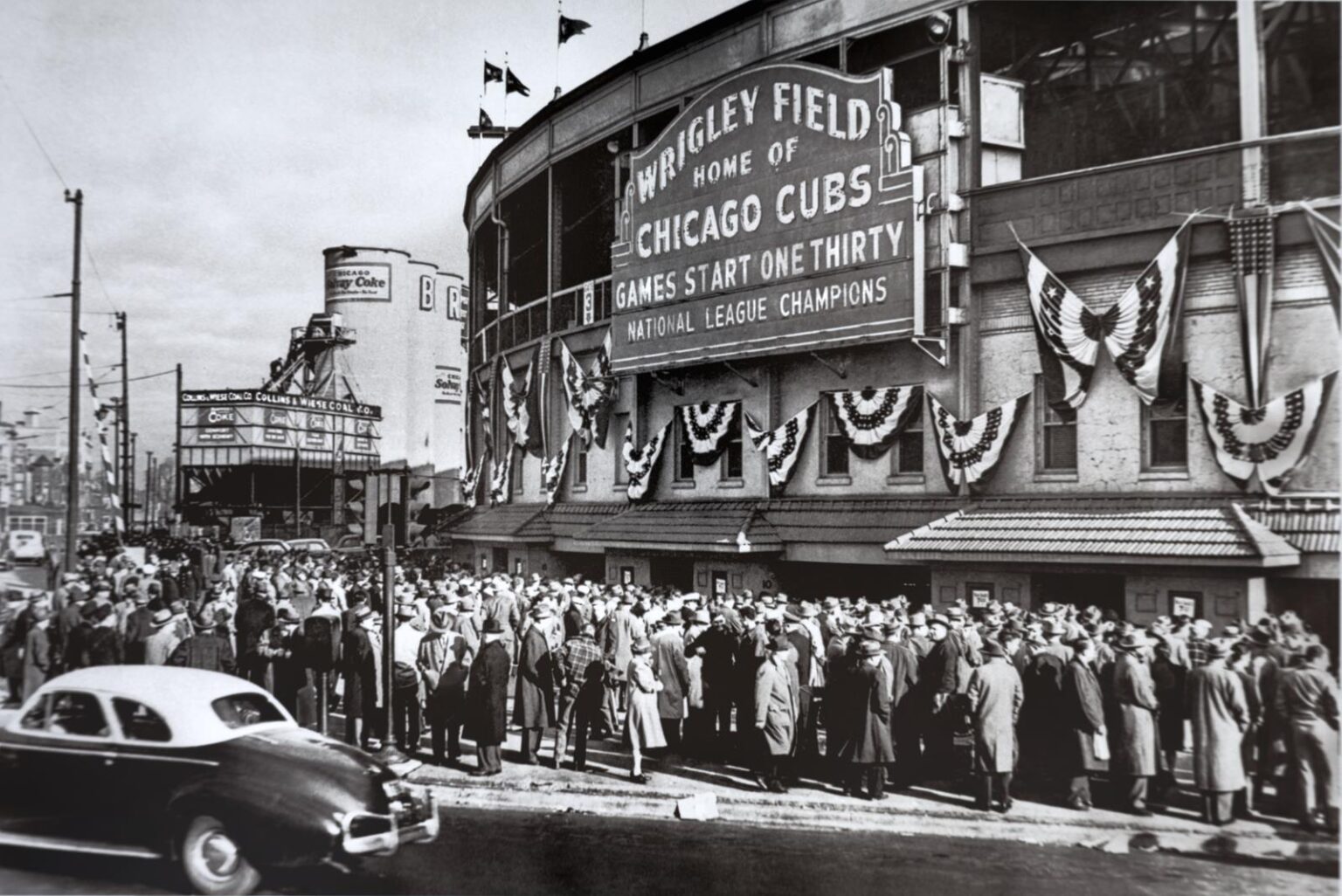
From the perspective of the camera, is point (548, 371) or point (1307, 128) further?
point (548, 371)

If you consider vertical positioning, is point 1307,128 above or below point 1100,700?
above

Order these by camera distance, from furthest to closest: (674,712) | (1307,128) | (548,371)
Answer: (548,371) < (674,712) < (1307,128)

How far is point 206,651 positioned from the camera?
8375 mm

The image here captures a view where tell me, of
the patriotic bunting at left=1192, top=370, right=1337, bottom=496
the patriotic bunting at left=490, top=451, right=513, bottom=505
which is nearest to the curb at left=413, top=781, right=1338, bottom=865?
the patriotic bunting at left=1192, top=370, right=1337, bottom=496

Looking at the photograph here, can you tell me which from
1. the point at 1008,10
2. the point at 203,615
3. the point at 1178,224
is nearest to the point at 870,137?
the point at 1008,10

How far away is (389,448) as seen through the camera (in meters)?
10.1

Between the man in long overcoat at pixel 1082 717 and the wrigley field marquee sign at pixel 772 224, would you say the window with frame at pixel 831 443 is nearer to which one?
the wrigley field marquee sign at pixel 772 224

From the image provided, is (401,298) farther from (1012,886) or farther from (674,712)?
(1012,886)

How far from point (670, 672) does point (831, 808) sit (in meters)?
2.08

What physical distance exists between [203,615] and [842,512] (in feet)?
18.7

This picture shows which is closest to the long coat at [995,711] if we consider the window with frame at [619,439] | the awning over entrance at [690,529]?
the awning over entrance at [690,529]

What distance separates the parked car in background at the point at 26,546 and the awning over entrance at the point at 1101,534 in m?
7.13

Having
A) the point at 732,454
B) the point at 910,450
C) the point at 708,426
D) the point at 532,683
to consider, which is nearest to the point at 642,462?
the point at 708,426

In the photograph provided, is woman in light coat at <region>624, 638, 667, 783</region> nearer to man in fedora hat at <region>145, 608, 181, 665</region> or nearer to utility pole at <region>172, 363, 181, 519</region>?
man in fedora hat at <region>145, 608, 181, 665</region>
